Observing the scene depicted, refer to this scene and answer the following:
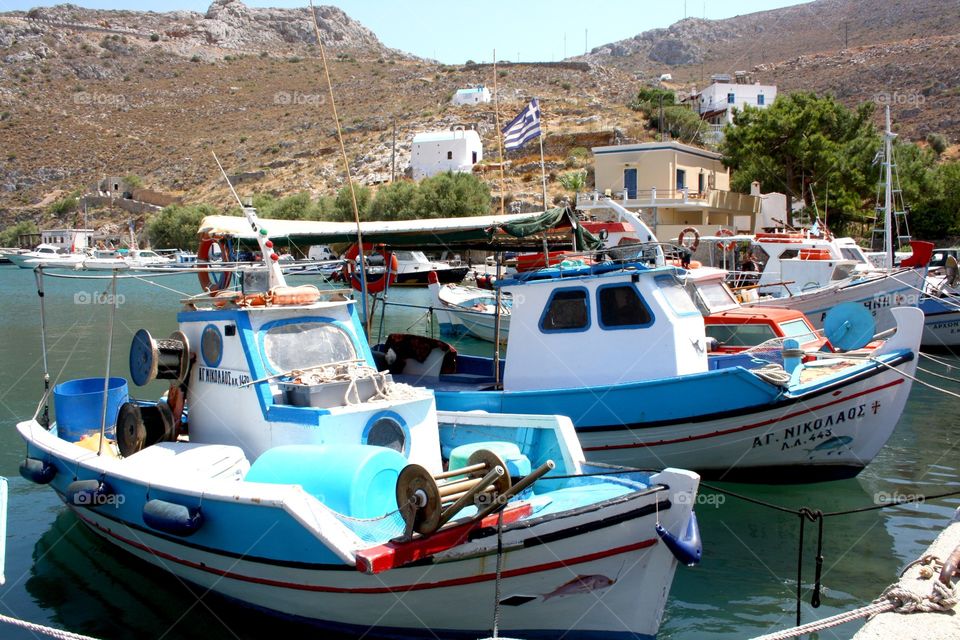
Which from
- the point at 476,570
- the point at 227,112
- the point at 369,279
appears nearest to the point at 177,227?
the point at 227,112

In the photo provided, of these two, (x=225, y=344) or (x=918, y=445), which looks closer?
(x=225, y=344)

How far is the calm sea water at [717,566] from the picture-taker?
24.0ft

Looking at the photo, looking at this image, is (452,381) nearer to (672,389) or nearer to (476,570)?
(672,389)

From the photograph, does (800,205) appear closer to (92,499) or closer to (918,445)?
(918,445)

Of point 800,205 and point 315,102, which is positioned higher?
point 315,102

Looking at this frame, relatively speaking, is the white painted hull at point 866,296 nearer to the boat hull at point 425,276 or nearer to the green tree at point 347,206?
the boat hull at point 425,276

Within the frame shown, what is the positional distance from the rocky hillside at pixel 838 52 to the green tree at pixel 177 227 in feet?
163

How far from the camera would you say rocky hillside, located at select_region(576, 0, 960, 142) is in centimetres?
7825

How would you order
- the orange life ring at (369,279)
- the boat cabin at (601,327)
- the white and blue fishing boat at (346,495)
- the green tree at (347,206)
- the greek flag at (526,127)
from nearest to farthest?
the white and blue fishing boat at (346,495), the boat cabin at (601,327), the orange life ring at (369,279), the greek flag at (526,127), the green tree at (347,206)

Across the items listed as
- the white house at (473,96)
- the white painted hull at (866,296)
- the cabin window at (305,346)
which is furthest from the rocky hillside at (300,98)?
the cabin window at (305,346)

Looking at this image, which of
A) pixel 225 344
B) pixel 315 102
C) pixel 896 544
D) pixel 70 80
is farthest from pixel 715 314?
pixel 70 80

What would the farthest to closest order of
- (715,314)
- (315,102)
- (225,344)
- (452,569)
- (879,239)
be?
(315,102) → (879,239) → (715,314) → (225,344) → (452,569)

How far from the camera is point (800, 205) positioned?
4978 cm

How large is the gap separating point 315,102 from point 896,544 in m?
106
